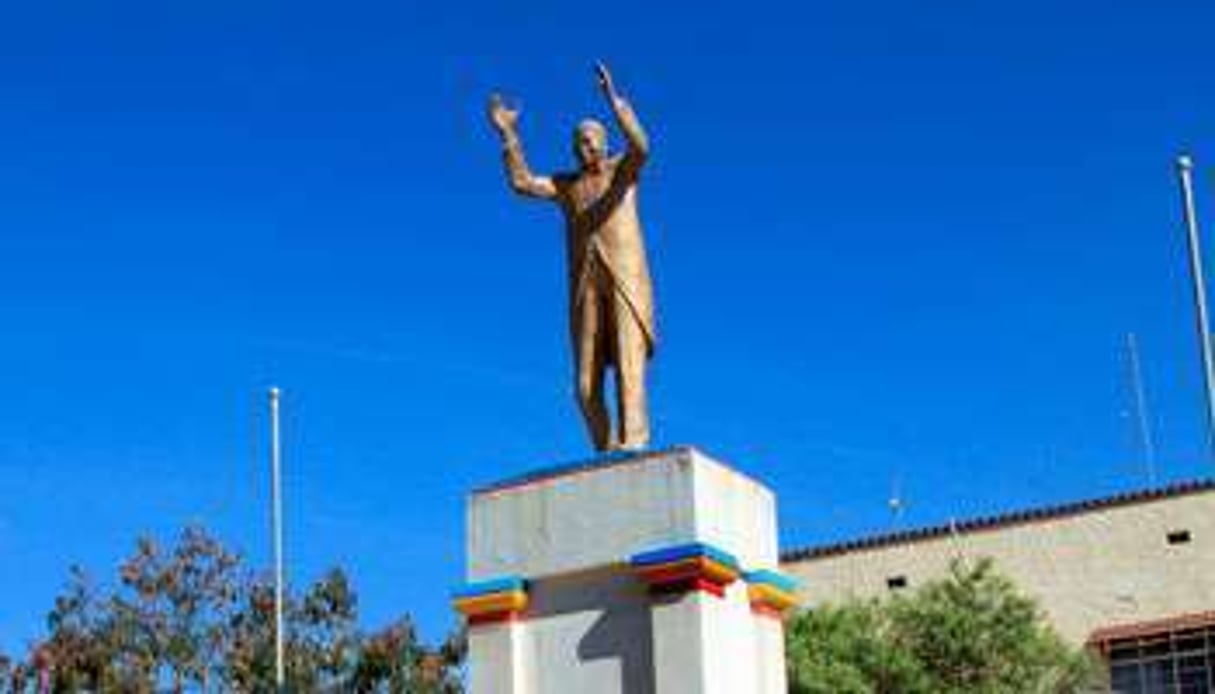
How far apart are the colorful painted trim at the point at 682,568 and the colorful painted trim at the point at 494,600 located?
924mm

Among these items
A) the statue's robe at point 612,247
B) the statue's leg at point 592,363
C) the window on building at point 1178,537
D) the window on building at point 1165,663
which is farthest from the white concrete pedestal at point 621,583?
the window on building at point 1178,537

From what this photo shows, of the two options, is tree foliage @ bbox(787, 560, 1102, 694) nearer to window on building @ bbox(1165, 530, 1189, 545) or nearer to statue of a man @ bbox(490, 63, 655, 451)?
window on building @ bbox(1165, 530, 1189, 545)

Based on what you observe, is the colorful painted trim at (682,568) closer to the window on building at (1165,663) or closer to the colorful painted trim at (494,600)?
the colorful painted trim at (494,600)

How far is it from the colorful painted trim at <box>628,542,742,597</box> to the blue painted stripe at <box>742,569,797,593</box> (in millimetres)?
726

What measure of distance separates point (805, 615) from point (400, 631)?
688 centimetres

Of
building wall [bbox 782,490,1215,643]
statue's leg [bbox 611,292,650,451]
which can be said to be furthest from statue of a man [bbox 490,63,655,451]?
building wall [bbox 782,490,1215,643]

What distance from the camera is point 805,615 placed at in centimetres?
3372

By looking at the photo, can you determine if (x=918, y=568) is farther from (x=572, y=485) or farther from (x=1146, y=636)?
(x=572, y=485)

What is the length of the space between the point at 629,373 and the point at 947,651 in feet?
58.5

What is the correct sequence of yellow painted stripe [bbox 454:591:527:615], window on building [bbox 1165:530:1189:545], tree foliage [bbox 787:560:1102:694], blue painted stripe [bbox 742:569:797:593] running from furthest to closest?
window on building [bbox 1165:530:1189:545] → tree foliage [bbox 787:560:1102:694] → blue painted stripe [bbox 742:569:797:593] → yellow painted stripe [bbox 454:591:527:615]

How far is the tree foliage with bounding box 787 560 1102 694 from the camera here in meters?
32.1

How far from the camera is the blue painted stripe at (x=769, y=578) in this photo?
1573 cm

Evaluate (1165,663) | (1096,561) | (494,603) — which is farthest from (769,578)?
(1096,561)

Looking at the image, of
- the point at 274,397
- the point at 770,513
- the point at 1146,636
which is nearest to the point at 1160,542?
the point at 1146,636
